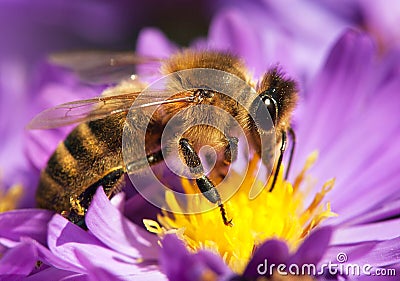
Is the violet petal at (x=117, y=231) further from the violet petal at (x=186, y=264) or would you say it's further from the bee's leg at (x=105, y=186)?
the violet petal at (x=186, y=264)

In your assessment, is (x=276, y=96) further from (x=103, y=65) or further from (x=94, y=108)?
(x=103, y=65)

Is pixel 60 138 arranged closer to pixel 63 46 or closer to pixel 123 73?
pixel 123 73

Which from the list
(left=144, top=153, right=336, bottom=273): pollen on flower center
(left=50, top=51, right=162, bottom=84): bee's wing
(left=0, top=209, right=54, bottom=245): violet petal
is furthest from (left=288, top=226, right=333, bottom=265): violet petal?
(left=50, top=51, right=162, bottom=84): bee's wing

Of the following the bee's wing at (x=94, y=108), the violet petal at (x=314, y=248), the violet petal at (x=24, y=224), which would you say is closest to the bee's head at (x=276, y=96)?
the bee's wing at (x=94, y=108)

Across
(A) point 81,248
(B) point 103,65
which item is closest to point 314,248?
(A) point 81,248

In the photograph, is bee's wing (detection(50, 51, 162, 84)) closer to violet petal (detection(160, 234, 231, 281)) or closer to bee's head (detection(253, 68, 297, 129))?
bee's head (detection(253, 68, 297, 129))
